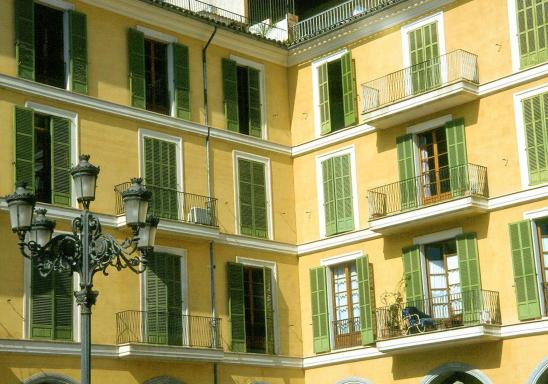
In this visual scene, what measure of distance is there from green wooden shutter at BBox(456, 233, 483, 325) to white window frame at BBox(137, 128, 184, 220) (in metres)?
6.89

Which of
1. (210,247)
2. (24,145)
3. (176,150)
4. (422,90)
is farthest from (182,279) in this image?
(422,90)

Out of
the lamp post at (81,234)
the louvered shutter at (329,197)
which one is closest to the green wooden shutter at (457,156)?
the louvered shutter at (329,197)

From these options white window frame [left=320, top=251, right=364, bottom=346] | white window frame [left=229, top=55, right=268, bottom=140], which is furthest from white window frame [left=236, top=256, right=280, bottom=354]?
white window frame [left=229, top=55, right=268, bottom=140]

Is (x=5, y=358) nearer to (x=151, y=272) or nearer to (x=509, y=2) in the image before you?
(x=151, y=272)

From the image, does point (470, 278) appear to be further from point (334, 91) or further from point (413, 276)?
point (334, 91)

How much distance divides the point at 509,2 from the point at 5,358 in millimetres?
14124

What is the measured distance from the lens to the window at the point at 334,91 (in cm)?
2897

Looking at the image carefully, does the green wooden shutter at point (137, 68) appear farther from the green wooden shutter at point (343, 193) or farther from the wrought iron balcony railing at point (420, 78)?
the wrought iron balcony railing at point (420, 78)

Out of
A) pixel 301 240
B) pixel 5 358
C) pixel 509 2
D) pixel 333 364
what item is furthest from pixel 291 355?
pixel 509 2

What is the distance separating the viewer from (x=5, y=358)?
23.0 m

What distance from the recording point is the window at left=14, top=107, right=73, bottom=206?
24250 millimetres

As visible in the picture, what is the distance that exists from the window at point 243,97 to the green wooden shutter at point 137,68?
2.74 metres

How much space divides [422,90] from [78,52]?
8.39 metres

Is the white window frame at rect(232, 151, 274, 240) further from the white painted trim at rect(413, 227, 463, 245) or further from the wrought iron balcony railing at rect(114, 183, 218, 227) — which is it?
the white painted trim at rect(413, 227, 463, 245)
